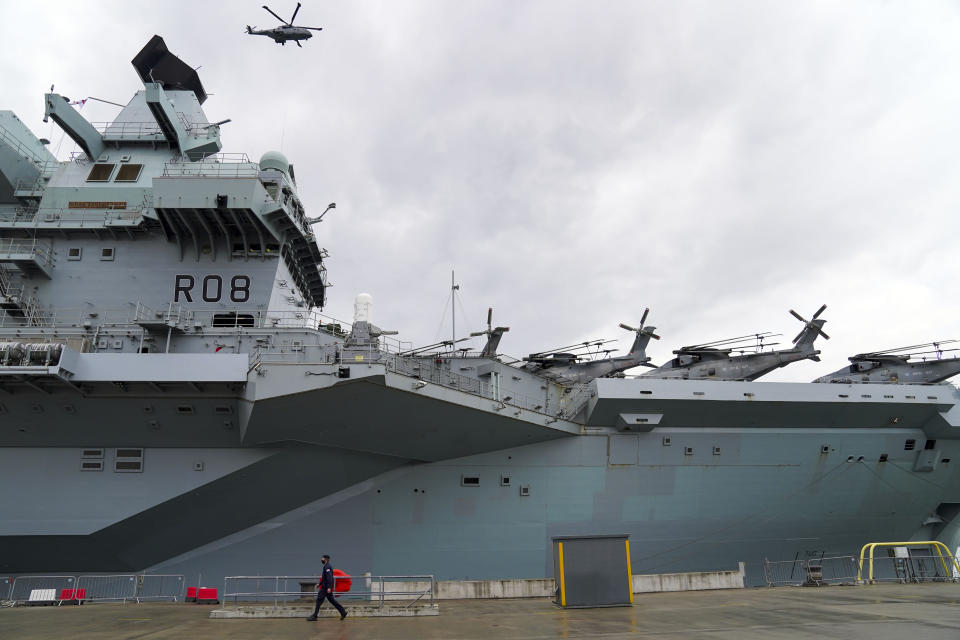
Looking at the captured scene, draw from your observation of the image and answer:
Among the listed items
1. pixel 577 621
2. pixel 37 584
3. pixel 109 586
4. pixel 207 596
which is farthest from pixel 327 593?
pixel 37 584

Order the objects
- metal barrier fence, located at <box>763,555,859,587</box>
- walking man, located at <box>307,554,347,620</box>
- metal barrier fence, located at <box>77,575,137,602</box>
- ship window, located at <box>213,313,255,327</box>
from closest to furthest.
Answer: walking man, located at <box>307,554,347,620</box> → metal barrier fence, located at <box>77,575,137,602</box> → ship window, located at <box>213,313,255,327</box> → metal barrier fence, located at <box>763,555,859,587</box>

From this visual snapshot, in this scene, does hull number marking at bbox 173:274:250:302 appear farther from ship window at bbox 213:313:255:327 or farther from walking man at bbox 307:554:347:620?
walking man at bbox 307:554:347:620

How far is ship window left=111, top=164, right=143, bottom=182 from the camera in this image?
14.6m

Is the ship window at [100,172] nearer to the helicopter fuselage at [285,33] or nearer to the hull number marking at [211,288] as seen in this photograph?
the hull number marking at [211,288]

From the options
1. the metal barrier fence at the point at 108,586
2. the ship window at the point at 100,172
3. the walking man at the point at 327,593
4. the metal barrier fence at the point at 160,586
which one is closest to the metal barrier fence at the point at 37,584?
the metal barrier fence at the point at 108,586

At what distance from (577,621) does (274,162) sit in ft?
41.6

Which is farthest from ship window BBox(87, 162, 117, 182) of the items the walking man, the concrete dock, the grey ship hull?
the walking man

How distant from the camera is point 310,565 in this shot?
12.3m

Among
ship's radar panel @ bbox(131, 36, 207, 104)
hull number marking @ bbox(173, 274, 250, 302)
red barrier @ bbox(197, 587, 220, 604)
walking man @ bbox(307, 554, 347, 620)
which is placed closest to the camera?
walking man @ bbox(307, 554, 347, 620)

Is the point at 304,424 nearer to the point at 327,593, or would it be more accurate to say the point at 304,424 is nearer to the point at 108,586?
the point at 327,593

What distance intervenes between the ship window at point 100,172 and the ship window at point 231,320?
5337 mm

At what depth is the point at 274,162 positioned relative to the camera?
48.6ft

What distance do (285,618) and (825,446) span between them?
13.1 metres

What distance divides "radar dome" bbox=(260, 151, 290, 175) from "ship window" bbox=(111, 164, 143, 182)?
3.19 metres
